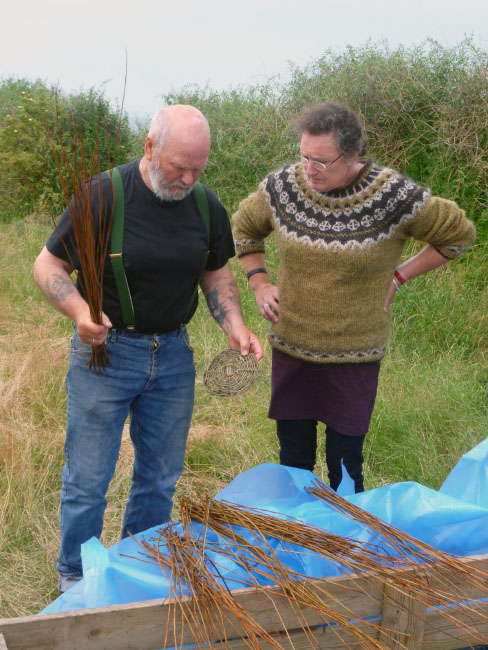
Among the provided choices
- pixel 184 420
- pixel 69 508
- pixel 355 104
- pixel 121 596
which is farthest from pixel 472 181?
pixel 121 596

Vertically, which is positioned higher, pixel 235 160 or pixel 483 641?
pixel 235 160

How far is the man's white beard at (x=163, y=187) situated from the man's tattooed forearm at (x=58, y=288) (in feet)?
1.37

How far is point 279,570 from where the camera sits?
1671mm

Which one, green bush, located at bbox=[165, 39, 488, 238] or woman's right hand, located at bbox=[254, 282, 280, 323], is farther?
green bush, located at bbox=[165, 39, 488, 238]

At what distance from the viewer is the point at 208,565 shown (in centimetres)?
180

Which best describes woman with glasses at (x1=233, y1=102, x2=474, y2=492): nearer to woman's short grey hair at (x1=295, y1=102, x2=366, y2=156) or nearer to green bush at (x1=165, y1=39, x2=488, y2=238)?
woman's short grey hair at (x1=295, y1=102, x2=366, y2=156)

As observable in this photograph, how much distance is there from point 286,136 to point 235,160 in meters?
0.78

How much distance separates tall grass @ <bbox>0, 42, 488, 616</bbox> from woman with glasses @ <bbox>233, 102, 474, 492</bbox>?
103 cm

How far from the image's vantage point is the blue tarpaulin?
174cm

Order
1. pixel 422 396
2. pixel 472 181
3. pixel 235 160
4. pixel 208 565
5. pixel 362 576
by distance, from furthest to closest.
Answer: pixel 235 160 < pixel 472 181 < pixel 422 396 < pixel 208 565 < pixel 362 576

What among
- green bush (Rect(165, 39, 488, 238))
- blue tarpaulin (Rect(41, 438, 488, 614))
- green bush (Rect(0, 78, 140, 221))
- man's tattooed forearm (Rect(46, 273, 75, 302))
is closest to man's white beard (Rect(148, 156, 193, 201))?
man's tattooed forearm (Rect(46, 273, 75, 302))

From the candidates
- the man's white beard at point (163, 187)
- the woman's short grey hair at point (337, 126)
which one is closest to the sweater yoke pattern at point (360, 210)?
the woman's short grey hair at point (337, 126)

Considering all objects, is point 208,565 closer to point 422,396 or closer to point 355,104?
point 422,396

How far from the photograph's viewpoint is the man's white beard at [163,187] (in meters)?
2.18
